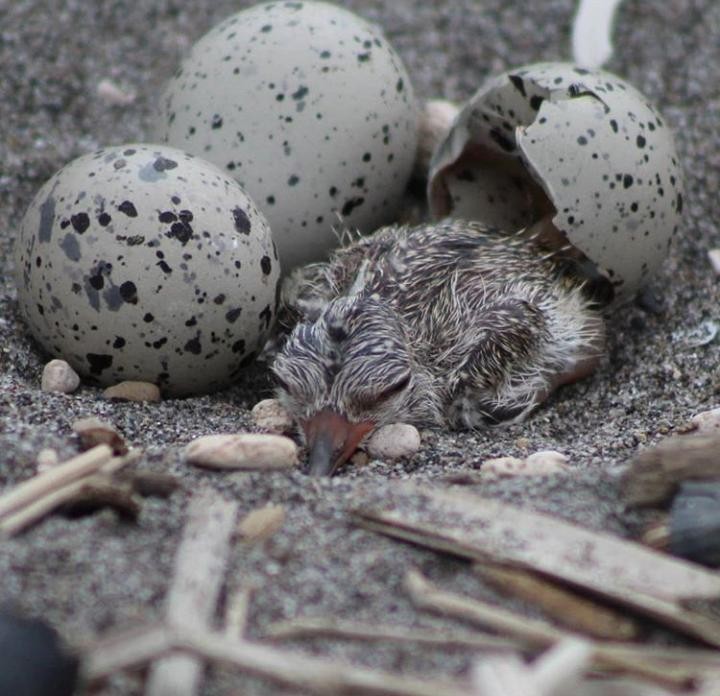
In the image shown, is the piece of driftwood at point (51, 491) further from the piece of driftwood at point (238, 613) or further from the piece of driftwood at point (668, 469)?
the piece of driftwood at point (668, 469)

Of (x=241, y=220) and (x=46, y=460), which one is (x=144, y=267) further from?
(x=46, y=460)

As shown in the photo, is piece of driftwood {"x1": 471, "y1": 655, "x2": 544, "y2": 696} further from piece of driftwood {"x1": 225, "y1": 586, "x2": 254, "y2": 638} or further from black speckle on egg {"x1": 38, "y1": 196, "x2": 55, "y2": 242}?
black speckle on egg {"x1": 38, "y1": 196, "x2": 55, "y2": 242}

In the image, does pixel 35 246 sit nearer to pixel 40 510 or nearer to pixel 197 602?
pixel 40 510

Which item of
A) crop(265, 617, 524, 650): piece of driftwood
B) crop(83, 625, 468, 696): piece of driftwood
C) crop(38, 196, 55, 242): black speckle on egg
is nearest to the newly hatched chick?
crop(38, 196, 55, 242): black speckle on egg

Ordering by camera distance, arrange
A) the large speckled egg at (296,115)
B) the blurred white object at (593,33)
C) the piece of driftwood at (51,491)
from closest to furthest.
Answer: the piece of driftwood at (51,491) → the large speckled egg at (296,115) → the blurred white object at (593,33)

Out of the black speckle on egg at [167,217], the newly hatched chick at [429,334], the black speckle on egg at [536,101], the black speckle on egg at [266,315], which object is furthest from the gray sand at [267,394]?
the black speckle on egg at [536,101]

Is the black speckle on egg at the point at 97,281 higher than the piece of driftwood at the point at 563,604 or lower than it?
higher
